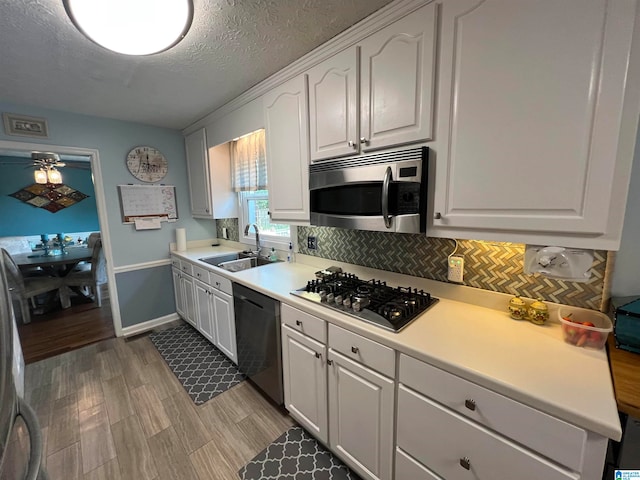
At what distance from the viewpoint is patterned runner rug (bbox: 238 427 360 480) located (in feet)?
4.65

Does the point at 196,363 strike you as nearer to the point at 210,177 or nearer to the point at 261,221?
the point at 261,221

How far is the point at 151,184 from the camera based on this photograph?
301 cm

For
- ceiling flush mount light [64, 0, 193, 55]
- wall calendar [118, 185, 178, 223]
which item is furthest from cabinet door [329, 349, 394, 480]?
wall calendar [118, 185, 178, 223]

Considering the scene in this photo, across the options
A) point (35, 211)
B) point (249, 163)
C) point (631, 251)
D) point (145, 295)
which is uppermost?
point (249, 163)

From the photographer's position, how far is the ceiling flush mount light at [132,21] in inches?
39.2

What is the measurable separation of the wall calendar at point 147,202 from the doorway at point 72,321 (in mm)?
186

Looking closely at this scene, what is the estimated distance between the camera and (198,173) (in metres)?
3.04

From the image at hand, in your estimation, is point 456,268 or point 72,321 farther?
point 72,321

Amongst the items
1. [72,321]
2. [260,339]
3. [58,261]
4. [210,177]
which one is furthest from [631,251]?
[58,261]

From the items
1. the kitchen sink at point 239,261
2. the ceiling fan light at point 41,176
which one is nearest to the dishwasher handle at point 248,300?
the kitchen sink at point 239,261

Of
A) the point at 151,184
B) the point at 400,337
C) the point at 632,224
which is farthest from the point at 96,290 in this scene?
the point at 632,224

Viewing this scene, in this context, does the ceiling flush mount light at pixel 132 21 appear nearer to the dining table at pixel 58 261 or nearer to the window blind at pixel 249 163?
the window blind at pixel 249 163

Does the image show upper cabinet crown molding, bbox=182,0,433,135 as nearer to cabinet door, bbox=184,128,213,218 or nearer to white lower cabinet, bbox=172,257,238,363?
cabinet door, bbox=184,128,213,218

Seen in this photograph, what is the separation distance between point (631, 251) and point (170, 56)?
2.47 meters
